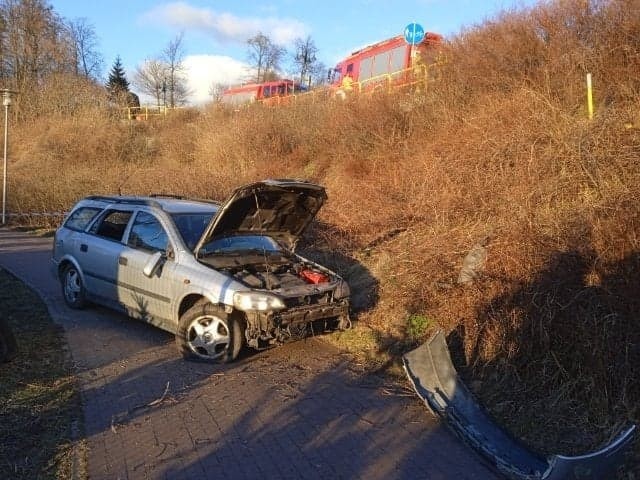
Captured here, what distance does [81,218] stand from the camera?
8.80 meters

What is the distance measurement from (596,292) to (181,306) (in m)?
4.16

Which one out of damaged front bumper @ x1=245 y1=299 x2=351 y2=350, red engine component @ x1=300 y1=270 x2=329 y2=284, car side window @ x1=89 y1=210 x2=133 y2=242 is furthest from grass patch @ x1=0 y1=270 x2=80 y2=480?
red engine component @ x1=300 y1=270 x2=329 y2=284

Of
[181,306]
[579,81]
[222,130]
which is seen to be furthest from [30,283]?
[222,130]

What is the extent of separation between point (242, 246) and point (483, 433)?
3.59 m

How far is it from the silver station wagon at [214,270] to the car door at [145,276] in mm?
12

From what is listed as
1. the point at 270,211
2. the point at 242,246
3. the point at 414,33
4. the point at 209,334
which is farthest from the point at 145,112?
the point at 209,334

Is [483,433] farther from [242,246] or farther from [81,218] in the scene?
[81,218]

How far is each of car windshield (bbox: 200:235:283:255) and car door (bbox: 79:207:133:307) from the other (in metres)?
1.45

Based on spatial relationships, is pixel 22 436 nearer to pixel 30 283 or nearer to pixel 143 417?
pixel 143 417

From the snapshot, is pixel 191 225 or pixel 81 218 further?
pixel 81 218

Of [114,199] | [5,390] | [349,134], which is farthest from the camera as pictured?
[349,134]

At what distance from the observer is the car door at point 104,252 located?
7.70 meters

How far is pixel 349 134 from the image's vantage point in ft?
49.9

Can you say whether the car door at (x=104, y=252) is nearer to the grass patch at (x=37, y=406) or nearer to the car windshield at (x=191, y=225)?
the grass patch at (x=37, y=406)
